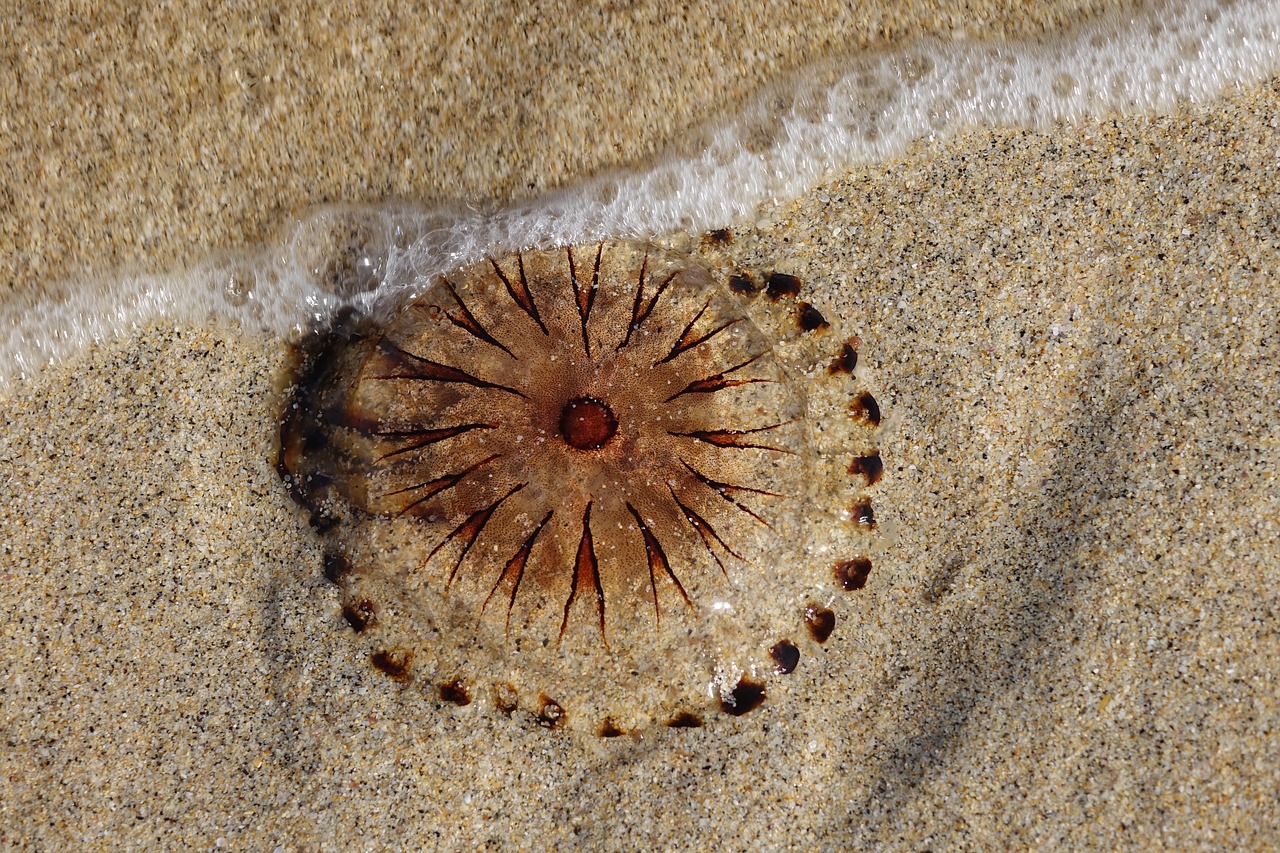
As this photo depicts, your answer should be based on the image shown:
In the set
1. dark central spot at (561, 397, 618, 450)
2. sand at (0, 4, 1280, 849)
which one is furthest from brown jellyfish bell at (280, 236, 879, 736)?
sand at (0, 4, 1280, 849)

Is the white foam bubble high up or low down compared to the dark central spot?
up

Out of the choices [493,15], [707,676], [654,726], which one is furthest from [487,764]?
[493,15]

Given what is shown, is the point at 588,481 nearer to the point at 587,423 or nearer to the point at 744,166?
the point at 587,423

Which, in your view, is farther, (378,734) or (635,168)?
(635,168)

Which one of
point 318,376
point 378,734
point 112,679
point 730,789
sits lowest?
point 730,789

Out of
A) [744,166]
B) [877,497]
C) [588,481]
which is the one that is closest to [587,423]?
[588,481]

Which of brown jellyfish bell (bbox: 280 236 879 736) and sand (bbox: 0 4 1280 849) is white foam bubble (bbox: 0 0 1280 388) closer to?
sand (bbox: 0 4 1280 849)

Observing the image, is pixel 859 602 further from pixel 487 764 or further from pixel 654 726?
pixel 487 764

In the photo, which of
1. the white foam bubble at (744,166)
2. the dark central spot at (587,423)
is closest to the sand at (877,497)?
the white foam bubble at (744,166)
